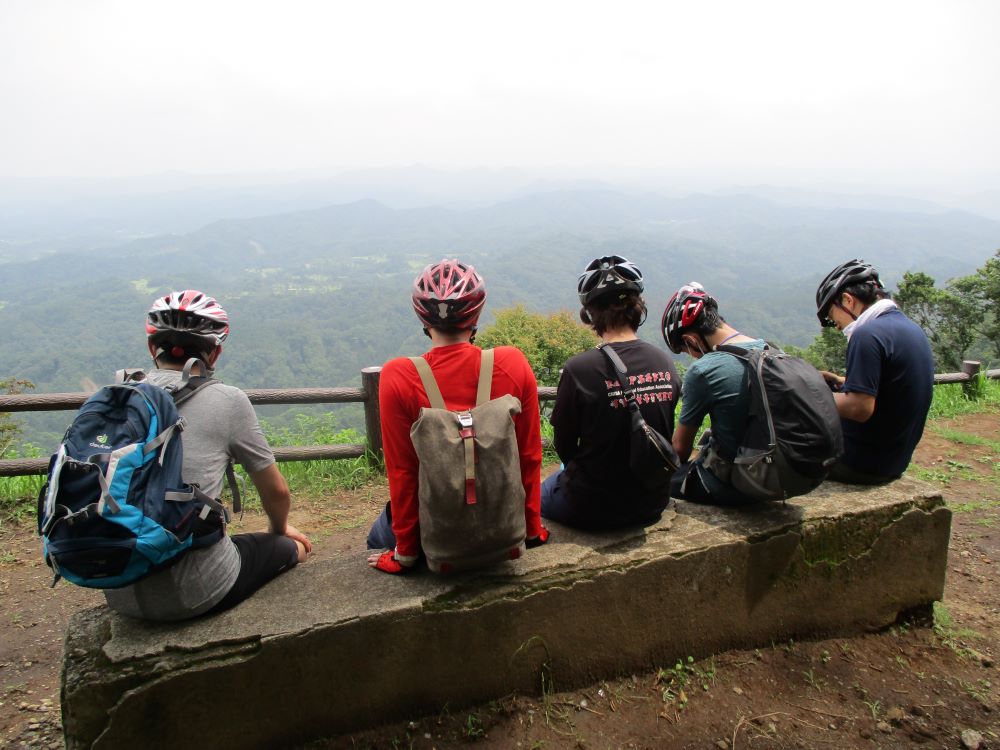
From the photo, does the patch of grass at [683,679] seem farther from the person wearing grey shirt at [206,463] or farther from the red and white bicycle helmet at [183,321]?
the red and white bicycle helmet at [183,321]

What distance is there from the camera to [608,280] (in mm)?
2713

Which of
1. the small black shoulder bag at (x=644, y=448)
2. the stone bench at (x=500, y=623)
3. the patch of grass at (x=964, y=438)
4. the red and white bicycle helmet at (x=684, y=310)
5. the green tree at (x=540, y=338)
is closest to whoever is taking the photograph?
the stone bench at (x=500, y=623)

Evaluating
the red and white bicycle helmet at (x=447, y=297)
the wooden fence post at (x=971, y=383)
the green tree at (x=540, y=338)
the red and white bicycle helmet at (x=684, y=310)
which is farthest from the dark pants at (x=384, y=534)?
the green tree at (x=540, y=338)

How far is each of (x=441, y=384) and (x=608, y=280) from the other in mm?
918

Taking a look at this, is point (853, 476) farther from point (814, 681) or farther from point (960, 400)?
point (960, 400)

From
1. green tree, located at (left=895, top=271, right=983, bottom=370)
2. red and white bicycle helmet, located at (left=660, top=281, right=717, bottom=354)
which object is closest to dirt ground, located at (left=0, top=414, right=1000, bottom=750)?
red and white bicycle helmet, located at (left=660, top=281, right=717, bottom=354)

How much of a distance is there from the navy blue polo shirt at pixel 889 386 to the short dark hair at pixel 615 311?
1.19 metres

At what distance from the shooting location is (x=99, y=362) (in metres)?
114

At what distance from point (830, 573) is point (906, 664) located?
524 millimetres

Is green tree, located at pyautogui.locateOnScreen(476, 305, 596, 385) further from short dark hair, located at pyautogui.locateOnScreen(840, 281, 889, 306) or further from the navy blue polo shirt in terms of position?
the navy blue polo shirt

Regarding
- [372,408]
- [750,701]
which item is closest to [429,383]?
[750,701]

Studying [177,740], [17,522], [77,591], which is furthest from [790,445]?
[17,522]

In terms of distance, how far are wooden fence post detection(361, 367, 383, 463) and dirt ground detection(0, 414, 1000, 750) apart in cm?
261

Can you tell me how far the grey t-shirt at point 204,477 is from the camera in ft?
7.07
